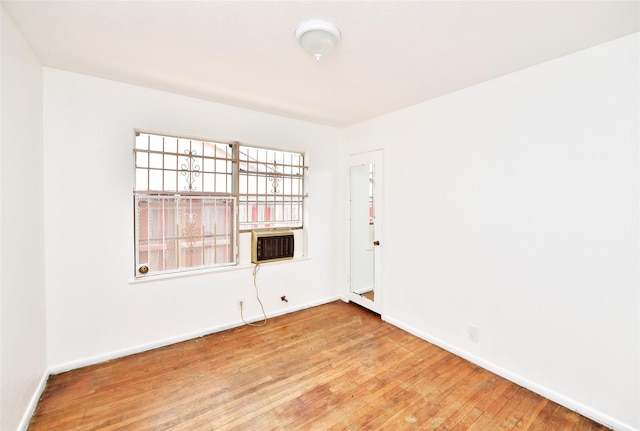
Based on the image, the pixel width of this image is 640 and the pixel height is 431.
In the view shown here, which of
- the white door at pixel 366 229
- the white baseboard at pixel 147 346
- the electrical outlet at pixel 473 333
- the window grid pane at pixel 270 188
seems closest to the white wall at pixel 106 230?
the white baseboard at pixel 147 346

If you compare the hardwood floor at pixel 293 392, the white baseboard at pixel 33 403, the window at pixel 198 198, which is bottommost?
the hardwood floor at pixel 293 392

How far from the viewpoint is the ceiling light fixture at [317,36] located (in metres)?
1.64

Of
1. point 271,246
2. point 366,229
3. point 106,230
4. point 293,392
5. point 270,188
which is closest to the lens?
point 293,392

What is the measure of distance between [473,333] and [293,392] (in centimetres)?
170

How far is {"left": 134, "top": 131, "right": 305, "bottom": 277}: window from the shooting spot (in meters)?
2.71

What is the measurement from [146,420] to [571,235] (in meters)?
3.19

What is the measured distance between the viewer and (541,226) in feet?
6.96

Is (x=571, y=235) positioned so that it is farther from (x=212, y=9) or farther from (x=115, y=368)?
(x=115, y=368)

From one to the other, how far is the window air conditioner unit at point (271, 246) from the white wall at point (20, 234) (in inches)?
70.7

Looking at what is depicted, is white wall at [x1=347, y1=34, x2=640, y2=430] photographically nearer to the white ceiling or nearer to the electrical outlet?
the electrical outlet

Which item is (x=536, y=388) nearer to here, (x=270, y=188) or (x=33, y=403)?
(x=270, y=188)

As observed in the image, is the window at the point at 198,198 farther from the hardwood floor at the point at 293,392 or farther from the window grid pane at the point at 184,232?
the hardwood floor at the point at 293,392

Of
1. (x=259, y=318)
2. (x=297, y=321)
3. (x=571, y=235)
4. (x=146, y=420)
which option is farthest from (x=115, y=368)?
(x=571, y=235)

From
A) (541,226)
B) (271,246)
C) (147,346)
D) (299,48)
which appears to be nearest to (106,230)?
(147,346)
